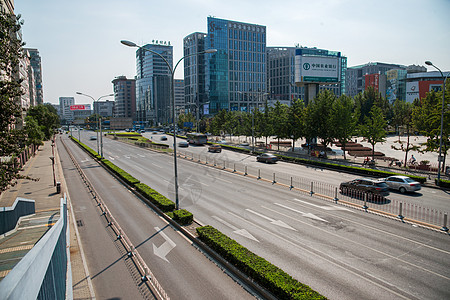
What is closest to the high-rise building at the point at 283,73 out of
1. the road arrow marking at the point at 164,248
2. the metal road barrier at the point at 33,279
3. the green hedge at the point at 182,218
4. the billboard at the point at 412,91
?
the billboard at the point at 412,91

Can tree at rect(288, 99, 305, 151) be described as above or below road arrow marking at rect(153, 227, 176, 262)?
above

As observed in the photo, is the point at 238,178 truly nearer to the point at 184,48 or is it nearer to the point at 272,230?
the point at 272,230

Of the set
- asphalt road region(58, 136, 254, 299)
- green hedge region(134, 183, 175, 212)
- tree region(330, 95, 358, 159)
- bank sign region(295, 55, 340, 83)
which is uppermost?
bank sign region(295, 55, 340, 83)

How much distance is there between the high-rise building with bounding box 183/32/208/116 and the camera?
497 ft

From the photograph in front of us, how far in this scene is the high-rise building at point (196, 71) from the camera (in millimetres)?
151500

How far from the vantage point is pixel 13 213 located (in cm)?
1798

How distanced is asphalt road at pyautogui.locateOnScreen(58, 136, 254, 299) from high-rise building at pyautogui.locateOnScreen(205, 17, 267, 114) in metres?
123

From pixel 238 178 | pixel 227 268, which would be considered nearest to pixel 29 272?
pixel 227 268

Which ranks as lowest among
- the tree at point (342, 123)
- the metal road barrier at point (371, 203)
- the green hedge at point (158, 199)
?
the metal road barrier at point (371, 203)

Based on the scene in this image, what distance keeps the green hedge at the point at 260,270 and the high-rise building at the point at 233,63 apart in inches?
5048

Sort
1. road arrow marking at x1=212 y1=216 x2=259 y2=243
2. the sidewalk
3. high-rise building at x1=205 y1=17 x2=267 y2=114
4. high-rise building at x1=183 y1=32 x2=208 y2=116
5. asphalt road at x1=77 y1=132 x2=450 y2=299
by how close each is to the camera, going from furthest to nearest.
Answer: high-rise building at x1=183 y1=32 x2=208 y2=116, high-rise building at x1=205 y1=17 x2=267 y2=114, road arrow marking at x1=212 y1=216 x2=259 y2=243, the sidewalk, asphalt road at x1=77 y1=132 x2=450 y2=299

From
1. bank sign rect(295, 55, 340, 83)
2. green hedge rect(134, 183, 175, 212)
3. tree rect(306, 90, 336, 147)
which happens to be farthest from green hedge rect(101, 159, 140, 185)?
bank sign rect(295, 55, 340, 83)

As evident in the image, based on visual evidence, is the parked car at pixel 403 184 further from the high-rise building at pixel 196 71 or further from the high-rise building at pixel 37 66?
the high-rise building at pixel 37 66

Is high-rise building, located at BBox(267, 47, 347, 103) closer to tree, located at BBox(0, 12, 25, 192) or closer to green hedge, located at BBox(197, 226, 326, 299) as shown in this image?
green hedge, located at BBox(197, 226, 326, 299)
